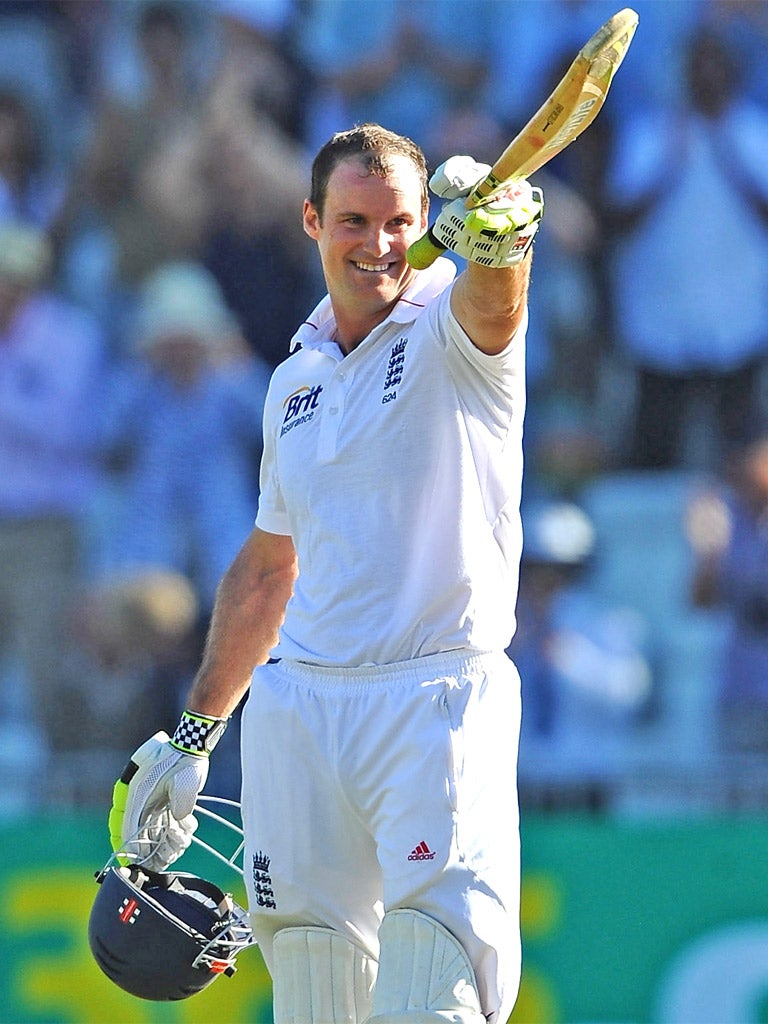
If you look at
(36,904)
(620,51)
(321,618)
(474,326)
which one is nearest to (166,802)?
(321,618)

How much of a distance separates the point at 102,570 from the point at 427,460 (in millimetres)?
4034

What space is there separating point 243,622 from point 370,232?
88 cm

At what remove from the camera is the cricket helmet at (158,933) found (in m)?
3.38

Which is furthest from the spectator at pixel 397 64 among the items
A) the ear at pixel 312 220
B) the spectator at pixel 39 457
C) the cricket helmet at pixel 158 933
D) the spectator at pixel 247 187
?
the cricket helmet at pixel 158 933

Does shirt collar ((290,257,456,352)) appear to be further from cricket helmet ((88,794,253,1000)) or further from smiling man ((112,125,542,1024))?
cricket helmet ((88,794,253,1000))

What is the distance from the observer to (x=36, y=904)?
18.6 ft

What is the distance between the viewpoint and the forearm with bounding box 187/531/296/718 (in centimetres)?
358

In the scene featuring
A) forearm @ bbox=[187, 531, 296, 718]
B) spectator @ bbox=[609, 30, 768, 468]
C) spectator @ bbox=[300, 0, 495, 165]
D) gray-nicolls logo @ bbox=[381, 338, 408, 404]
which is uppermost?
spectator @ bbox=[300, 0, 495, 165]

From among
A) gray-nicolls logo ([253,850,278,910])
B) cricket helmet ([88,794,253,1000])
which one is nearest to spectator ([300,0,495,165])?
cricket helmet ([88,794,253,1000])

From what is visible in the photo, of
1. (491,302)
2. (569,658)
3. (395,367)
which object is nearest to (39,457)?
(569,658)

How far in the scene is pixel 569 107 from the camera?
8.85 feet

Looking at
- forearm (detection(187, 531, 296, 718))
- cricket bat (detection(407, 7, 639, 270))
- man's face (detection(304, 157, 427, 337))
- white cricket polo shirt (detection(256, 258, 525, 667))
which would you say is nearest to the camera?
cricket bat (detection(407, 7, 639, 270))

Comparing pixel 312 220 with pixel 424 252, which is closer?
pixel 424 252

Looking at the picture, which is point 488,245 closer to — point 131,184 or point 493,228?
point 493,228
